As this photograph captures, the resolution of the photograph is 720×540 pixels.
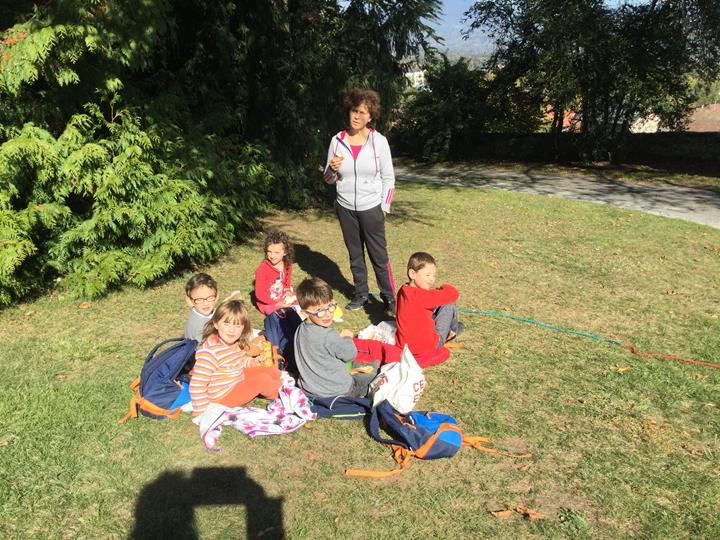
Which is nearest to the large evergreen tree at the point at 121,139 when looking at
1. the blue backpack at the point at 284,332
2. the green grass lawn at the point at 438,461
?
the green grass lawn at the point at 438,461

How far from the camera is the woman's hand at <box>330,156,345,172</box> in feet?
18.0

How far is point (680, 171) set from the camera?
16.5 meters

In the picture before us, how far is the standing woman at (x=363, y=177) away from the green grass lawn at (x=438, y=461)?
923 millimetres

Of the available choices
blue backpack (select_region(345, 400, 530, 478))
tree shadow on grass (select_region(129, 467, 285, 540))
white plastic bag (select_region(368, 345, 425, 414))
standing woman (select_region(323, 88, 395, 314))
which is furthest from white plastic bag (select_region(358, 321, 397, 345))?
tree shadow on grass (select_region(129, 467, 285, 540))

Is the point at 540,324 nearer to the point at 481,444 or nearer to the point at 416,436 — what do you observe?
the point at 481,444

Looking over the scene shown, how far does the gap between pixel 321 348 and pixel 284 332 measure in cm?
113

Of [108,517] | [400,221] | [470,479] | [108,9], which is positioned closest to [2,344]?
[108,517]

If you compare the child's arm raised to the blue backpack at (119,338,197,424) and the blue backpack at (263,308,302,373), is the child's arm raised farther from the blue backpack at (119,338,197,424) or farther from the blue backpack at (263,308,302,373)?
the blue backpack at (119,338,197,424)

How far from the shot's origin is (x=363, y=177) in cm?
554

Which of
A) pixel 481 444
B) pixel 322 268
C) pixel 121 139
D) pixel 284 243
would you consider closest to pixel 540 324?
pixel 481 444

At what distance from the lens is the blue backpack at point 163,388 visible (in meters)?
4.08

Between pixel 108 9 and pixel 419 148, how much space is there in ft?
57.9

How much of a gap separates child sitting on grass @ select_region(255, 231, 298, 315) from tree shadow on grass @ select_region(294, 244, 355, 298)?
112cm

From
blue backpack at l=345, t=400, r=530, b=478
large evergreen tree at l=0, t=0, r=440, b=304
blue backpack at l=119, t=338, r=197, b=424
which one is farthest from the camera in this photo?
large evergreen tree at l=0, t=0, r=440, b=304
